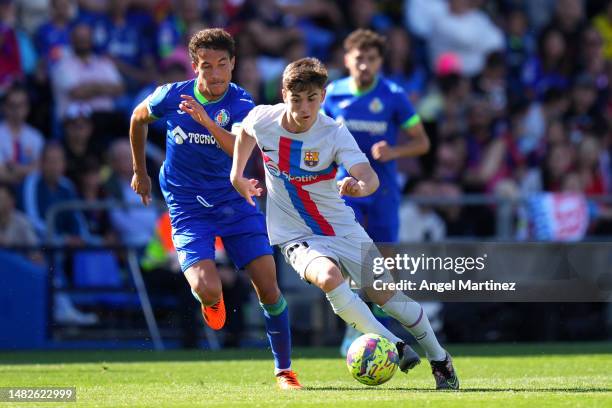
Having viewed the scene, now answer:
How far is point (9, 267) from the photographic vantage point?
533 inches

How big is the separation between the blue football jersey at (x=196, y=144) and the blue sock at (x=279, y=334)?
0.91 meters

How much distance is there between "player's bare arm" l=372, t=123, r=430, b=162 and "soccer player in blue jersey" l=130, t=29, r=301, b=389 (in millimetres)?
1677

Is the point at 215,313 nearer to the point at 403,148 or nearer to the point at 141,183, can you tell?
Answer: the point at 141,183

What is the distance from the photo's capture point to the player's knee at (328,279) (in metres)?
8.17

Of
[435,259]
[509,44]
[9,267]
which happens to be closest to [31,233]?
[9,267]

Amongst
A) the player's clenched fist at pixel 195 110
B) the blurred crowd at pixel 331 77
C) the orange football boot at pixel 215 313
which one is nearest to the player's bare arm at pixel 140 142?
the player's clenched fist at pixel 195 110

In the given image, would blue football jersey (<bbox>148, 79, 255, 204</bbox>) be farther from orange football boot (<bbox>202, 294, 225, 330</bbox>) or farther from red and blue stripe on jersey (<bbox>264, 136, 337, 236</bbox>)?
orange football boot (<bbox>202, 294, 225, 330</bbox>)

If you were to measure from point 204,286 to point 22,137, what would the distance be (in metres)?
6.18

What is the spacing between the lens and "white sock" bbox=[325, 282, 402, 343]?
8234 millimetres

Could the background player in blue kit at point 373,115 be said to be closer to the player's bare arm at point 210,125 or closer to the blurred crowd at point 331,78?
the player's bare arm at point 210,125

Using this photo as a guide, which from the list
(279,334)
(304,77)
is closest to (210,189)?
(279,334)

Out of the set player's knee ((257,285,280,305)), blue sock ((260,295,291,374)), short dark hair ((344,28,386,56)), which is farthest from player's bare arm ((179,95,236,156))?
short dark hair ((344,28,386,56))

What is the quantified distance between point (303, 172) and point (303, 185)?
0.34 ft

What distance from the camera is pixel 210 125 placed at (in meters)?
8.73
